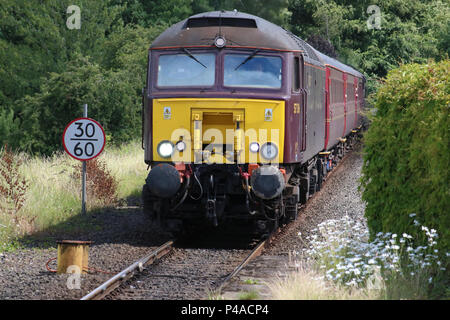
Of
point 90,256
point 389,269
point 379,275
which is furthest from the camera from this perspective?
point 90,256

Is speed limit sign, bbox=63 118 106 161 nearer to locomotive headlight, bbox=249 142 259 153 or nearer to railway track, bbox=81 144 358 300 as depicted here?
railway track, bbox=81 144 358 300

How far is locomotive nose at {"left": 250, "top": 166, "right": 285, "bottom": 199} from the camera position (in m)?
9.47

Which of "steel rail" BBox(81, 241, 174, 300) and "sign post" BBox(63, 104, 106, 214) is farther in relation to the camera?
"sign post" BBox(63, 104, 106, 214)

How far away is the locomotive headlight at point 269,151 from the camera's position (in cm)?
988

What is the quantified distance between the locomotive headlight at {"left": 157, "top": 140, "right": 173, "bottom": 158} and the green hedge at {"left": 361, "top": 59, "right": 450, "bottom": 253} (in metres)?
3.04

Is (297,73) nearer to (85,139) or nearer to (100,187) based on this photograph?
(85,139)

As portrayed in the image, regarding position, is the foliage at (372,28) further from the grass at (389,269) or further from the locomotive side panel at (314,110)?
the grass at (389,269)

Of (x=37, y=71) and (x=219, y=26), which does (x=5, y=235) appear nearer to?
(x=219, y=26)

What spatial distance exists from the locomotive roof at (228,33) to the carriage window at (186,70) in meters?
0.18

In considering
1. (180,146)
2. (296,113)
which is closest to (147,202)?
(180,146)

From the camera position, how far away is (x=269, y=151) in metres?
9.90

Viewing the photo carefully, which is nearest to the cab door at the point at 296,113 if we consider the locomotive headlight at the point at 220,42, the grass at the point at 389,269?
the locomotive headlight at the point at 220,42

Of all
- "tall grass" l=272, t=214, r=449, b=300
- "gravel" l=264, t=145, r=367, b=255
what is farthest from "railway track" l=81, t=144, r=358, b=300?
"tall grass" l=272, t=214, r=449, b=300

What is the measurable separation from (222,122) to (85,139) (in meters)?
2.62
